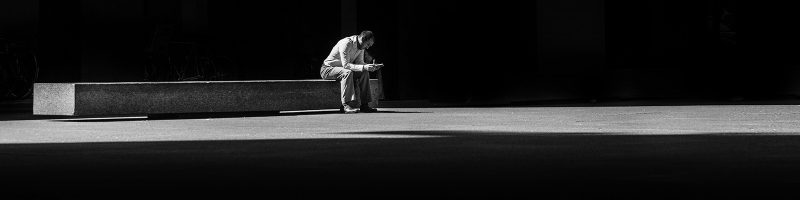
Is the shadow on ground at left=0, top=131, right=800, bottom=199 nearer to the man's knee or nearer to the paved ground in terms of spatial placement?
the paved ground

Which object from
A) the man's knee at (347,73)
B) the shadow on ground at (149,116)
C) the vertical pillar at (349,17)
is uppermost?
the vertical pillar at (349,17)

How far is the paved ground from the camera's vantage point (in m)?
A: 8.85

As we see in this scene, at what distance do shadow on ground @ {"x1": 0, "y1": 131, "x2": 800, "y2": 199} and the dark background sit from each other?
38.1 ft

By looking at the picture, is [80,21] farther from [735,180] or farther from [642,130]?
[735,180]

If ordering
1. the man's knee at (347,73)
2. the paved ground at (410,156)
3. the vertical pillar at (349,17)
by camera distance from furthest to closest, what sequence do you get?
1. the vertical pillar at (349,17)
2. the man's knee at (347,73)
3. the paved ground at (410,156)

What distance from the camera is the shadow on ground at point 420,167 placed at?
8.65m

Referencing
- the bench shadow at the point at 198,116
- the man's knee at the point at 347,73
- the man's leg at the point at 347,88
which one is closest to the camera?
the bench shadow at the point at 198,116

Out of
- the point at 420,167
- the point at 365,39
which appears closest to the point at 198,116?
the point at 365,39

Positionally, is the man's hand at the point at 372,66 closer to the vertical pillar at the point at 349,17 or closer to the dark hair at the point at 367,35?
the dark hair at the point at 367,35

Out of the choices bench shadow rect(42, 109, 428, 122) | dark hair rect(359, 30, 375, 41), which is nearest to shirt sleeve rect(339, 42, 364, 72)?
dark hair rect(359, 30, 375, 41)

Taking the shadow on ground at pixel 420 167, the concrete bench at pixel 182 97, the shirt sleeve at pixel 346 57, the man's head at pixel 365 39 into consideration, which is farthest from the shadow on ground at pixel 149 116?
the shadow on ground at pixel 420 167

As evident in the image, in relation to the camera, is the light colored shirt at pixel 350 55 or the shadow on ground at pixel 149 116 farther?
the light colored shirt at pixel 350 55

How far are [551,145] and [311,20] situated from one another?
17213mm

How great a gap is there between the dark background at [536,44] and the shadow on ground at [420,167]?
38.1 feet
